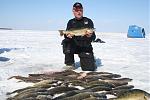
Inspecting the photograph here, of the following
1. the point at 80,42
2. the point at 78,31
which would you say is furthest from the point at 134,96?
the point at 80,42

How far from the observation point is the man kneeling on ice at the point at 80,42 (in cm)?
818

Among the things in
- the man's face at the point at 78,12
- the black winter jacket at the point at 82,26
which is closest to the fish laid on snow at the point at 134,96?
the black winter jacket at the point at 82,26

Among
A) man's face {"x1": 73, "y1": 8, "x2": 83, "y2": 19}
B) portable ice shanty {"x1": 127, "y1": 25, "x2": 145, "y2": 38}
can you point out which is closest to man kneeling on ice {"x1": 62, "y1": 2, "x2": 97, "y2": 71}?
man's face {"x1": 73, "y1": 8, "x2": 83, "y2": 19}

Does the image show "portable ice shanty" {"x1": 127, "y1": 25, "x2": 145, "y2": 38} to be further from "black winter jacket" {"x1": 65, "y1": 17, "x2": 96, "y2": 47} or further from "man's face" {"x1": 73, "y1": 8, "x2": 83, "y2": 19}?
"man's face" {"x1": 73, "y1": 8, "x2": 83, "y2": 19}

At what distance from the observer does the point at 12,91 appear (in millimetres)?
5805

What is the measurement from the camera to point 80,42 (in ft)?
27.3

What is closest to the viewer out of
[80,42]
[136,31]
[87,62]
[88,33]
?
[88,33]

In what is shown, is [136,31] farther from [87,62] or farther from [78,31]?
[78,31]

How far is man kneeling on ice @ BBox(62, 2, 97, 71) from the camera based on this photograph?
8177 millimetres

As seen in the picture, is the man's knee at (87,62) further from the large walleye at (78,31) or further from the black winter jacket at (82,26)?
the large walleye at (78,31)

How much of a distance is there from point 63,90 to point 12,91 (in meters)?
0.95

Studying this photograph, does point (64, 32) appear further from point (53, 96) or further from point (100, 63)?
point (53, 96)

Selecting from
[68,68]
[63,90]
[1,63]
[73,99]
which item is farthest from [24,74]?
[73,99]

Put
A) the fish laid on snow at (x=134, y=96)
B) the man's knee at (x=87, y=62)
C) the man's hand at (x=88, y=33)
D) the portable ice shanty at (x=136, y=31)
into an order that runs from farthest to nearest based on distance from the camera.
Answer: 1. the portable ice shanty at (x=136, y=31)
2. the man's knee at (x=87, y=62)
3. the man's hand at (x=88, y=33)
4. the fish laid on snow at (x=134, y=96)
